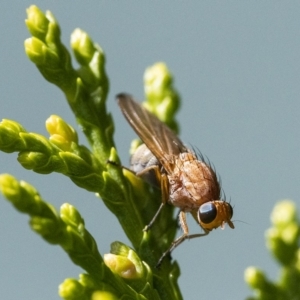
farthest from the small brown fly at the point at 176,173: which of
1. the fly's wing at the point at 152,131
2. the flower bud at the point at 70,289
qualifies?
the flower bud at the point at 70,289

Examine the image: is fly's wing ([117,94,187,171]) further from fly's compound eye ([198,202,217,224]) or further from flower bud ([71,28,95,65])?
fly's compound eye ([198,202,217,224])

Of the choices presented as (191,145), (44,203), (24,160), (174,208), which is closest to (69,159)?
(24,160)

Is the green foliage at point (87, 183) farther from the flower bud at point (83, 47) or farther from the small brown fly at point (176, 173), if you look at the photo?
the small brown fly at point (176, 173)

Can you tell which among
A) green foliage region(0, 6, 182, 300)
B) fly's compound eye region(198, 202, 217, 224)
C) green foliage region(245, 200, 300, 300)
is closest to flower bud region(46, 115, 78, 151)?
green foliage region(0, 6, 182, 300)

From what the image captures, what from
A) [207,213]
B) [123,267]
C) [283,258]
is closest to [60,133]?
[123,267]

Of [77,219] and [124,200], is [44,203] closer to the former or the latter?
[77,219]

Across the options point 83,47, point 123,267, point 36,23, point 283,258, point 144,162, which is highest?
point 36,23

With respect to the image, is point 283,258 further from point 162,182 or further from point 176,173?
point 176,173
